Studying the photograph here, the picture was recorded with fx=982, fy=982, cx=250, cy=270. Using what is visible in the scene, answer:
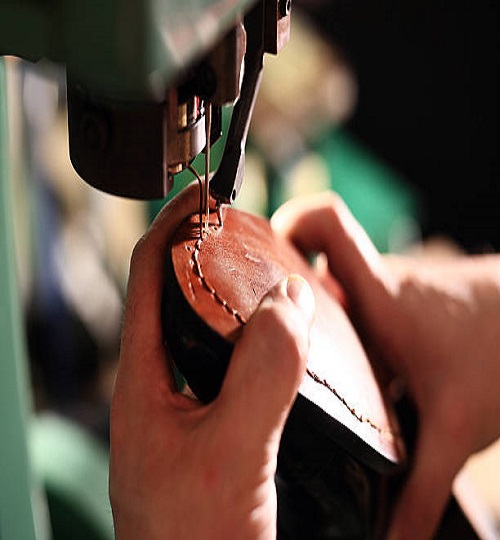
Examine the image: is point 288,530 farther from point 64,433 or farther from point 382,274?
point 64,433

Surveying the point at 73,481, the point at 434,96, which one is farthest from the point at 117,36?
the point at 434,96

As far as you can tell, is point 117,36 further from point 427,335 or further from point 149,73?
point 427,335

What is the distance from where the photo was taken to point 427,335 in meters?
0.77

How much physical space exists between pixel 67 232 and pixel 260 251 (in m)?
1.23

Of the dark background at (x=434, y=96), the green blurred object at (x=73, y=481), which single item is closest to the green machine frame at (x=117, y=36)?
the green blurred object at (x=73, y=481)

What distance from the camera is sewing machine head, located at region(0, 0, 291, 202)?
0.35 m

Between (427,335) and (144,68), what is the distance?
1.55 feet

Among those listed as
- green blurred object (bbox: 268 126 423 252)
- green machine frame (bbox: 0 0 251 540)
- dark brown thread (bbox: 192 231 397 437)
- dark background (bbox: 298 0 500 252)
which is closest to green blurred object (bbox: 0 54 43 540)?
dark brown thread (bbox: 192 231 397 437)

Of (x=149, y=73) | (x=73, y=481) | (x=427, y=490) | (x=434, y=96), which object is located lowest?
(x=434, y=96)

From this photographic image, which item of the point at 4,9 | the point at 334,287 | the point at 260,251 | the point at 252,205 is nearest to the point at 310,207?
the point at 334,287

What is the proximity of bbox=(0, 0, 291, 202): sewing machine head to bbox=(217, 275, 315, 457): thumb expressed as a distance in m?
0.09

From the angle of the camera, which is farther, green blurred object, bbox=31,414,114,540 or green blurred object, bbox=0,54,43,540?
green blurred object, bbox=31,414,114,540

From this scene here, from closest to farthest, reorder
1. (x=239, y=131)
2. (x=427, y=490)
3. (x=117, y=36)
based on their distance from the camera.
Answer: (x=117, y=36) < (x=239, y=131) < (x=427, y=490)

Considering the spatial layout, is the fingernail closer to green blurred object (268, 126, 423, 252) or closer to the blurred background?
the blurred background
